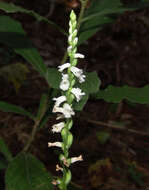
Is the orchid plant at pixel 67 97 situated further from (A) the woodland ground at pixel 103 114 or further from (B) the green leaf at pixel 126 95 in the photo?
(A) the woodland ground at pixel 103 114

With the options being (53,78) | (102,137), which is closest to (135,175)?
(102,137)

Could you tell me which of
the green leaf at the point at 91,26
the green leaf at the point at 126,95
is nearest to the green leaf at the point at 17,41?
the green leaf at the point at 91,26

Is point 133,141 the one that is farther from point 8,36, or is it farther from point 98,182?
point 8,36

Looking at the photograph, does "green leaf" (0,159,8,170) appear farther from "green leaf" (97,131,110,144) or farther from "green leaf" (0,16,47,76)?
"green leaf" (97,131,110,144)

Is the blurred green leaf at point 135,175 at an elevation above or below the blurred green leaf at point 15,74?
below

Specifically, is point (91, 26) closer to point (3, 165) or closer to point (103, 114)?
point (3, 165)

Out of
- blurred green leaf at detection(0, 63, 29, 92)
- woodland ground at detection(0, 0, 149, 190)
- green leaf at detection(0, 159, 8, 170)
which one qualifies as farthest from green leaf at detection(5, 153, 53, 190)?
blurred green leaf at detection(0, 63, 29, 92)
